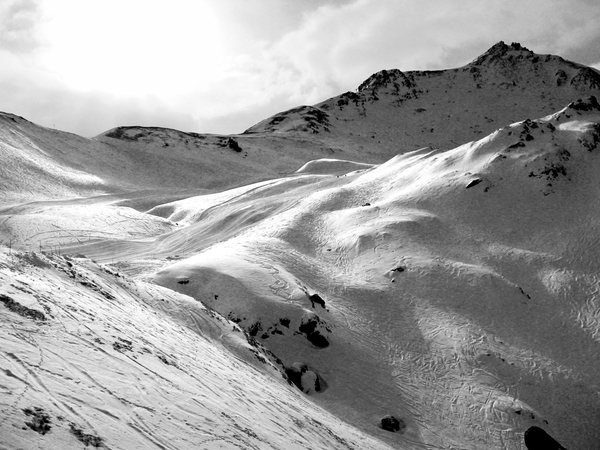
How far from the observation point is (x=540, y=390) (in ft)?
70.3

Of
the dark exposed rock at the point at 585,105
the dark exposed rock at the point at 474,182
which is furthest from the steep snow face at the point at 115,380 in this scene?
the dark exposed rock at the point at 585,105

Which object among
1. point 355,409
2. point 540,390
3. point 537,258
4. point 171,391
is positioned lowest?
point 355,409

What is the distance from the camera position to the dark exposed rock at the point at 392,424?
18188 mm

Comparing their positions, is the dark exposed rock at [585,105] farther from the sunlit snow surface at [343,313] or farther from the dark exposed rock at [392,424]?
the dark exposed rock at [392,424]

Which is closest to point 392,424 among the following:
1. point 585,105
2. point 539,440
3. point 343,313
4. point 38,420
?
point 539,440

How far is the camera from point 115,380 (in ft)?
26.8

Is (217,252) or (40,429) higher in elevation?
(217,252)

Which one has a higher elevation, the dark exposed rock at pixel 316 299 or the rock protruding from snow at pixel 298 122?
the rock protruding from snow at pixel 298 122

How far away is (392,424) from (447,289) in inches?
402

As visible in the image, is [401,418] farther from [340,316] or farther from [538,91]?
[538,91]

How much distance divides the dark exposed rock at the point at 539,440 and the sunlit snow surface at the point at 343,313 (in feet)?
1.18

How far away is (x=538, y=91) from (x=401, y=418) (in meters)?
142

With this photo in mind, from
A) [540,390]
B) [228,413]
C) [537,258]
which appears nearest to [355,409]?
[540,390]

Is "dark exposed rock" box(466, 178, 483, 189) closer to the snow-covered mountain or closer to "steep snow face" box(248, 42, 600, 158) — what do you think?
the snow-covered mountain
